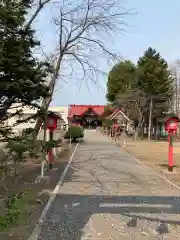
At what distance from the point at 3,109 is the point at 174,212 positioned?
629 centimetres

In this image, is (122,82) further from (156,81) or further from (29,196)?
(29,196)

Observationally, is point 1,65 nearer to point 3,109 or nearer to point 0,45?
point 0,45

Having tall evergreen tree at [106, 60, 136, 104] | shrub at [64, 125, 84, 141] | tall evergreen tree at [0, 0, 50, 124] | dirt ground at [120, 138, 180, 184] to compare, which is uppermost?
tall evergreen tree at [106, 60, 136, 104]

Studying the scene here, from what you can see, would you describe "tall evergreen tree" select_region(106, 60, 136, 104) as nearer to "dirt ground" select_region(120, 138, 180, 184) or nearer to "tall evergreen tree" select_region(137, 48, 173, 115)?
"tall evergreen tree" select_region(137, 48, 173, 115)

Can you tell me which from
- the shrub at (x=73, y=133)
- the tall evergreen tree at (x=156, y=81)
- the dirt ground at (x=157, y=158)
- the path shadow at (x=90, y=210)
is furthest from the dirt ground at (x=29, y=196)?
the tall evergreen tree at (x=156, y=81)

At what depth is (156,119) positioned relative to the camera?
66.4 meters

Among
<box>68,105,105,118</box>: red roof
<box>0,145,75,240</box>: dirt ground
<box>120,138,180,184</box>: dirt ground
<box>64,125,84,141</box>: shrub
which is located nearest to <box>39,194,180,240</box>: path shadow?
<box>0,145,75,240</box>: dirt ground

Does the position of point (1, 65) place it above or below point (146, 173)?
above

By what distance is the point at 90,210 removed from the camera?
33.0ft

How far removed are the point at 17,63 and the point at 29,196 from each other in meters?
3.69

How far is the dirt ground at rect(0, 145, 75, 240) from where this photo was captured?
309 inches

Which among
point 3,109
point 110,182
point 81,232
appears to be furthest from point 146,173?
point 81,232

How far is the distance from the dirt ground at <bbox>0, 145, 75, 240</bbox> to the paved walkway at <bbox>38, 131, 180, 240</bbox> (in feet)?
1.02

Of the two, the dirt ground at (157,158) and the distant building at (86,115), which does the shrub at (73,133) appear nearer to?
the dirt ground at (157,158)
